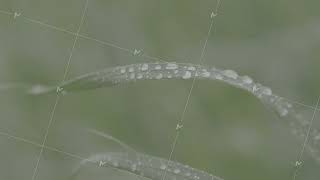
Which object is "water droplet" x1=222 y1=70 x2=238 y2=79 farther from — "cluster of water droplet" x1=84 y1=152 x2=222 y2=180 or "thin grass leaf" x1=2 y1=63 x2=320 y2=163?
"cluster of water droplet" x1=84 y1=152 x2=222 y2=180

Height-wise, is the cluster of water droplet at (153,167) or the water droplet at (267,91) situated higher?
the water droplet at (267,91)

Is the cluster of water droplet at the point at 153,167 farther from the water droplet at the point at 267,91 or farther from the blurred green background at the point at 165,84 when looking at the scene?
the water droplet at the point at 267,91

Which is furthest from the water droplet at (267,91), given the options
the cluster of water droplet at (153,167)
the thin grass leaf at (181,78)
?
the cluster of water droplet at (153,167)

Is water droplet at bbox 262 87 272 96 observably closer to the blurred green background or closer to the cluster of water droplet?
the blurred green background

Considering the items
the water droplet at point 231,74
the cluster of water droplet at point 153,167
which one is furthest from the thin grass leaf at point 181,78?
the cluster of water droplet at point 153,167

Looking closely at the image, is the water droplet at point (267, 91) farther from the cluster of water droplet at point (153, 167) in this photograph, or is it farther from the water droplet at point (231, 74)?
the cluster of water droplet at point (153, 167)

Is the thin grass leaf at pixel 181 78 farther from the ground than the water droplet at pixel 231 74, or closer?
closer

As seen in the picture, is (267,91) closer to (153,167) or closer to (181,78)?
(181,78)

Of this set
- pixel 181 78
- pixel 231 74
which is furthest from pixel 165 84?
pixel 231 74

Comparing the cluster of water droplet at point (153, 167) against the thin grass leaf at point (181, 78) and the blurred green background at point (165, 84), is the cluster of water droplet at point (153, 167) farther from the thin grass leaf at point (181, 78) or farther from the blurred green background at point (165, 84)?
the thin grass leaf at point (181, 78)

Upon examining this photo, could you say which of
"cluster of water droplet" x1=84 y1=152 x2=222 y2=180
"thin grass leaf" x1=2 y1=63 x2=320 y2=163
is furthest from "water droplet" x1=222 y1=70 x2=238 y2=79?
"cluster of water droplet" x1=84 y1=152 x2=222 y2=180

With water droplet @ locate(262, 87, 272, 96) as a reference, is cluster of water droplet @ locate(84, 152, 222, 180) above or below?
below
